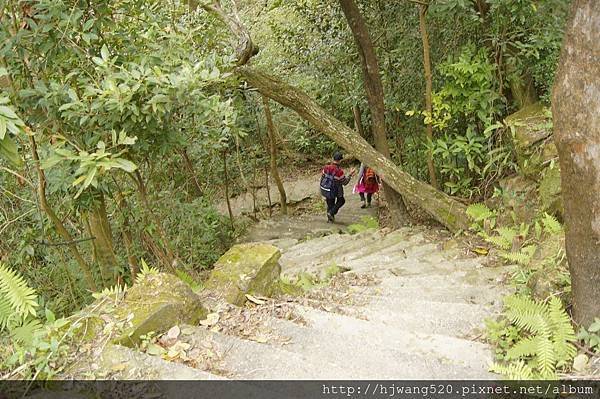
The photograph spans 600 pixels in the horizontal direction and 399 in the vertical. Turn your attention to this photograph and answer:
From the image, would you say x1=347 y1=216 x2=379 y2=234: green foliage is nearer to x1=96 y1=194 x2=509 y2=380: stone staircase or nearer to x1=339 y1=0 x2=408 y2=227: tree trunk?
x1=339 y1=0 x2=408 y2=227: tree trunk

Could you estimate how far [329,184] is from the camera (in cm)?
974

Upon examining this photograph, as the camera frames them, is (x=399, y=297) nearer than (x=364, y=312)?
No

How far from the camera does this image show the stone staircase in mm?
2764

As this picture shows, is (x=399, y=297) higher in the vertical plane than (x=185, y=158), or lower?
lower

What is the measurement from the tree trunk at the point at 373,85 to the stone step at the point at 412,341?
13.8 feet

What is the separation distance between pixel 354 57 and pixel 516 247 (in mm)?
4824

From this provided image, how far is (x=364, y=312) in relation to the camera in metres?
4.04

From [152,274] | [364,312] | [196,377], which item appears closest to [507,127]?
[364,312]

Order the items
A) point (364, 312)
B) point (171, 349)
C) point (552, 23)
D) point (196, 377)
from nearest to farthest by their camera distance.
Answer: point (196, 377)
point (171, 349)
point (364, 312)
point (552, 23)

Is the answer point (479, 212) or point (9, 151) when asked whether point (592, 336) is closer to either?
point (9, 151)

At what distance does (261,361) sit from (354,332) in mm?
810

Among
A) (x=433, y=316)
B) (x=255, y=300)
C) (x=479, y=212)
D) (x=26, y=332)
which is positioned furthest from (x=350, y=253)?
(x=26, y=332)

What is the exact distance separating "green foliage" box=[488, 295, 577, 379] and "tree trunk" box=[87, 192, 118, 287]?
3.81 meters

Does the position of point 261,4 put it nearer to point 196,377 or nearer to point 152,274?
point 152,274
